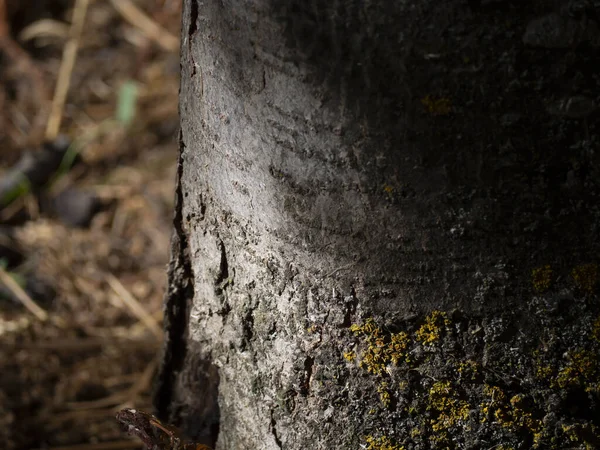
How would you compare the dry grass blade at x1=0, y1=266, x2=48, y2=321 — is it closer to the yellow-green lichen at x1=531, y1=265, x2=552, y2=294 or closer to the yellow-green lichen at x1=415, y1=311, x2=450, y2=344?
the yellow-green lichen at x1=415, y1=311, x2=450, y2=344

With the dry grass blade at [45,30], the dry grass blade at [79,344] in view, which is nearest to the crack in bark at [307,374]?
the dry grass blade at [79,344]

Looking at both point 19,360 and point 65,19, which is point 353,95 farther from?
point 65,19

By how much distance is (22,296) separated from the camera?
2.34 metres

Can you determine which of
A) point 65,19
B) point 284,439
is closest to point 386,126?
point 284,439

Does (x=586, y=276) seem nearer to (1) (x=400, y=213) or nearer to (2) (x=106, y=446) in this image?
(1) (x=400, y=213)

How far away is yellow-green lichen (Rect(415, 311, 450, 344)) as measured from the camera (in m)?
0.95

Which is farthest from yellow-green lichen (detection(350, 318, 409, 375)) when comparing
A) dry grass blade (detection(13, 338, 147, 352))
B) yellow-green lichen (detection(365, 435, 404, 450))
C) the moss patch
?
dry grass blade (detection(13, 338, 147, 352))

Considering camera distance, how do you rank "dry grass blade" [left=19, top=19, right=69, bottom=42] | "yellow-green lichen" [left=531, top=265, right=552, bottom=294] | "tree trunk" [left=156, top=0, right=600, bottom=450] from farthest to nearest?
1. "dry grass blade" [left=19, top=19, right=69, bottom=42]
2. "yellow-green lichen" [left=531, top=265, right=552, bottom=294]
3. "tree trunk" [left=156, top=0, right=600, bottom=450]

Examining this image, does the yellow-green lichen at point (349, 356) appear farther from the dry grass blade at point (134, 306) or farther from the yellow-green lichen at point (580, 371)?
the dry grass blade at point (134, 306)

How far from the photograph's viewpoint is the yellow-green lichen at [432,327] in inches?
37.4

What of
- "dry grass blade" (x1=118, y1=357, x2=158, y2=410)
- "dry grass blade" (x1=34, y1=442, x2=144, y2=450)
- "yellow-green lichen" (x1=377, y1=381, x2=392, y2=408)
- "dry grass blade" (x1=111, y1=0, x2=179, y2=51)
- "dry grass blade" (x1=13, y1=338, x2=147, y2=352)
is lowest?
"dry grass blade" (x1=34, y1=442, x2=144, y2=450)

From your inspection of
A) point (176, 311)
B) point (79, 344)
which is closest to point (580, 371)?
point (176, 311)

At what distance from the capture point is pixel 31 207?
8.76 ft

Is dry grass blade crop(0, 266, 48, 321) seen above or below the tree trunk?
above
